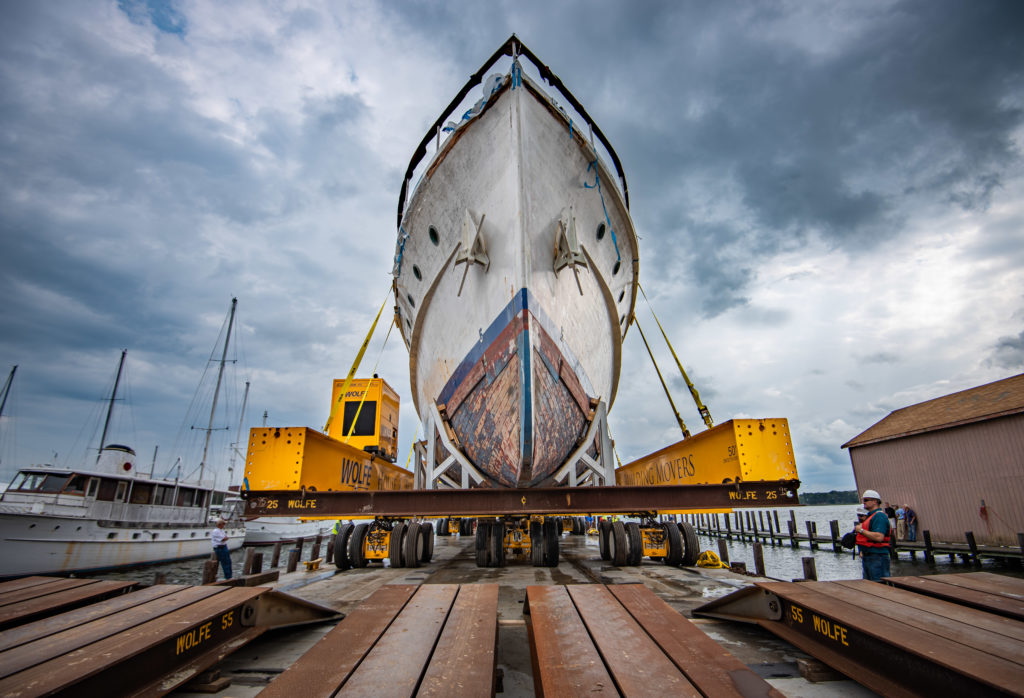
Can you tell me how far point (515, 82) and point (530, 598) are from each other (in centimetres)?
573

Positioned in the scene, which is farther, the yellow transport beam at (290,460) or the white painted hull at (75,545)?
the white painted hull at (75,545)

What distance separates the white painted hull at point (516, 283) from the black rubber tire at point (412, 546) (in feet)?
5.88

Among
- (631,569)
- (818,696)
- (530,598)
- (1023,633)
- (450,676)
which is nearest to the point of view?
(450,676)

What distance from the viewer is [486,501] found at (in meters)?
5.40

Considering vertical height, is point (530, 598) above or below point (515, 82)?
below

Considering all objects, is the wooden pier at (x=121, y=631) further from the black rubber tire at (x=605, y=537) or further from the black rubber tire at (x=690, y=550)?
the black rubber tire at (x=690, y=550)

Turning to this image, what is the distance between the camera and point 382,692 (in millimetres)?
1723

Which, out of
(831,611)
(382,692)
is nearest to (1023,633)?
(831,611)

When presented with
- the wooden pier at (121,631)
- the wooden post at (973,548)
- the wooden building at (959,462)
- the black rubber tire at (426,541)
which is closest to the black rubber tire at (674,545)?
the black rubber tire at (426,541)

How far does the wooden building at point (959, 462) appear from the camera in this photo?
40.0 feet

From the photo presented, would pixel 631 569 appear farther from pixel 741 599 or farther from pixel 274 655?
pixel 274 655

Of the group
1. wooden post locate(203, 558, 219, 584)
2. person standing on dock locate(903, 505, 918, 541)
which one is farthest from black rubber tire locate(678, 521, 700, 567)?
person standing on dock locate(903, 505, 918, 541)

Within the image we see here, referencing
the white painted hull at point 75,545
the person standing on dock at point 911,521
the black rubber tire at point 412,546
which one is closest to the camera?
the black rubber tire at point 412,546

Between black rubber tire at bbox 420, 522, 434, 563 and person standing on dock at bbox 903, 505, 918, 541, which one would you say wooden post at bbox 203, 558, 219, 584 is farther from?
person standing on dock at bbox 903, 505, 918, 541
